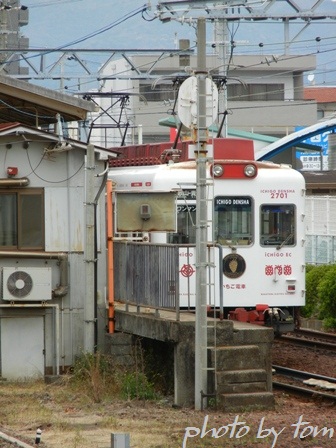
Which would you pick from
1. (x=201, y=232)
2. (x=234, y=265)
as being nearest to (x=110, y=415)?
(x=201, y=232)

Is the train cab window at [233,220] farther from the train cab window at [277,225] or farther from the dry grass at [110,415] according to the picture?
the dry grass at [110,415]

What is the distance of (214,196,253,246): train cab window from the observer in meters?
16.6

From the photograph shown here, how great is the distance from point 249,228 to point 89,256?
295cm

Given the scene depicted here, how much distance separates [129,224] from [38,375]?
2500 mm

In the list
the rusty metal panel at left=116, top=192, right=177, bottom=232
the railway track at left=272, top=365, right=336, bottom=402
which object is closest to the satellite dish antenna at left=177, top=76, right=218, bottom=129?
the rusty metal panel at left=116, top=192, right=177, bottom=232

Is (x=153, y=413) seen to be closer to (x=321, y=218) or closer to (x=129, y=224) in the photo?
(x=129, y=224)

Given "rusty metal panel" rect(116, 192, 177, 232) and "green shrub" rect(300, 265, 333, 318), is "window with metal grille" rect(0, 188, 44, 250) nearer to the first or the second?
"rusty metal panel" rect(116, 192, 177, 232)

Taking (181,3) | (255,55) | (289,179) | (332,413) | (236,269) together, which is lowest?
(332,413)

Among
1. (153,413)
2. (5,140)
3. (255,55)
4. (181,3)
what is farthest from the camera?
(255,55)

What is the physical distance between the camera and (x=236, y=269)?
16609 millimetres

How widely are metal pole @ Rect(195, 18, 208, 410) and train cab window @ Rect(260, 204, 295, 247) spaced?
4197mm

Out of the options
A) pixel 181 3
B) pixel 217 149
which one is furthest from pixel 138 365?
pixel 181 3

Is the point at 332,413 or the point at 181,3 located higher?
the point at 181,3

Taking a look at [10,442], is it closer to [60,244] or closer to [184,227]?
[60,244]
